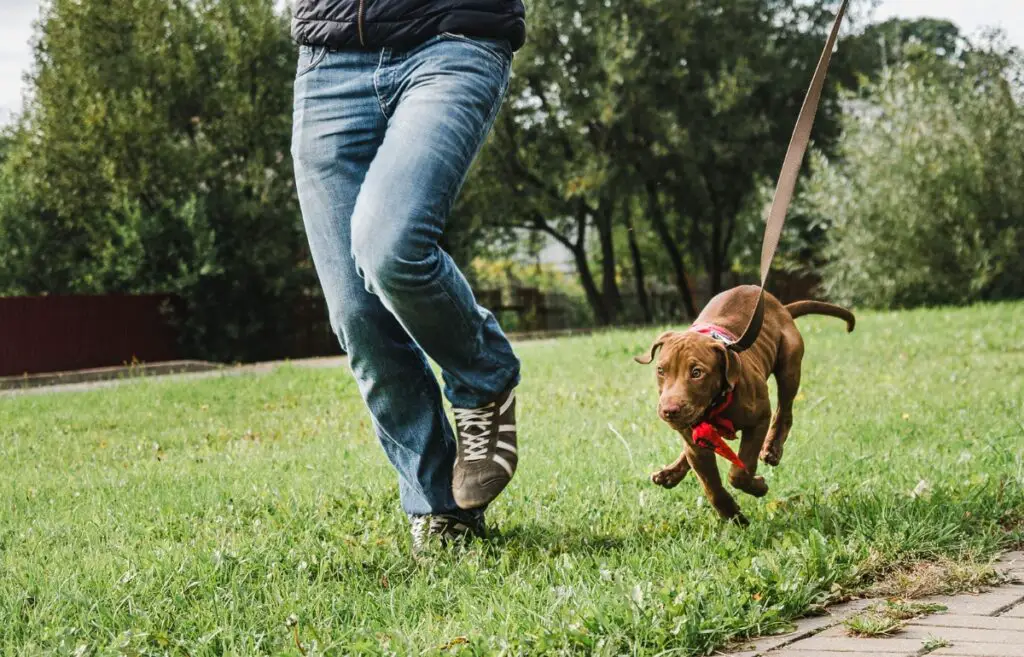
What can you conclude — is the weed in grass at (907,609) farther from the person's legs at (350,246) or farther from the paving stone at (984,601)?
the person's legs at (350,246)

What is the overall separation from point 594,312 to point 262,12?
13.9 meters

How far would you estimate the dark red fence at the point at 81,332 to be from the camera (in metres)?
20.3

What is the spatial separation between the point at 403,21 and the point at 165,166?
70.2ft

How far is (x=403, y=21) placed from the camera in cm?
348

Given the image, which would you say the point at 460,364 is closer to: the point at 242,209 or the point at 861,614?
the point at 861,614

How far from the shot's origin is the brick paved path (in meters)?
2.77

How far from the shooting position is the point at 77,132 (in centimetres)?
2284

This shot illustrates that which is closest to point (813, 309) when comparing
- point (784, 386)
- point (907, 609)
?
point (784, 386)

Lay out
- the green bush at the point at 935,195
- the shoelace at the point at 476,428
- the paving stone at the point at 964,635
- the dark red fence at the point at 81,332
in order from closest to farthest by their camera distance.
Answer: the paving stone at the point at 964,635
the shoelace at the point at 476,428
the dark red fence at the point at 81,332
the green bush at the point at 935,195

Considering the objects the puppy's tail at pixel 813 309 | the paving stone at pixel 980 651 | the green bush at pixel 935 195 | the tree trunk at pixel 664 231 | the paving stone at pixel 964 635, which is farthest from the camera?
the tree trunk at pixel 664 231

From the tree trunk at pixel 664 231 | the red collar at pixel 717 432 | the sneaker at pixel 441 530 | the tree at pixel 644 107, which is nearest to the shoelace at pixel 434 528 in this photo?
the sneaker at pixel 441 530

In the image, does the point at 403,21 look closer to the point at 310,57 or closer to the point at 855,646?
the point at 310,57

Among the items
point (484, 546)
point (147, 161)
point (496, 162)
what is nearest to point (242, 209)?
point (147, 161)

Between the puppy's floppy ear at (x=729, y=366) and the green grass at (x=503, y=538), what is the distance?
1.79 ft
